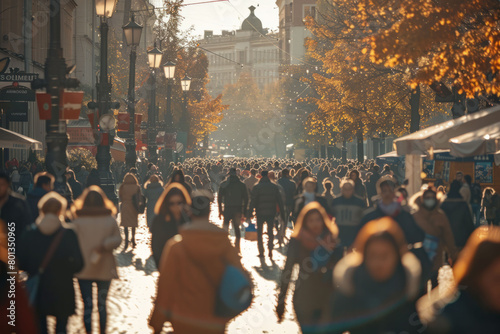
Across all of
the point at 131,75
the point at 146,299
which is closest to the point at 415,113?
the point at 131,75

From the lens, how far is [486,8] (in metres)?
15.8

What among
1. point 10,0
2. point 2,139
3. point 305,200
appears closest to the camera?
point 305,200

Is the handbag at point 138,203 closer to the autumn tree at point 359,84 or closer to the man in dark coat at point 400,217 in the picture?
the man in dark coat at point 400,217

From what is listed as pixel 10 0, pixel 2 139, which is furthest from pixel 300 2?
pixel 2 139

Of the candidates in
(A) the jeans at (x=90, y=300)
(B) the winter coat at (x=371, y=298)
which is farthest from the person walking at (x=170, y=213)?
(B) the winter coat at (x=371, y=298)

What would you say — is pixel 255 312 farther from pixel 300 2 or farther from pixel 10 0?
pixel 300 2

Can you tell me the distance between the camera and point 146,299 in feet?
36.6

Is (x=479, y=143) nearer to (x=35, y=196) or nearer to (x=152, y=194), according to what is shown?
(x=152, y=194)

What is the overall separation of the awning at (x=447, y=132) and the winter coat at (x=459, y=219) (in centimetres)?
639

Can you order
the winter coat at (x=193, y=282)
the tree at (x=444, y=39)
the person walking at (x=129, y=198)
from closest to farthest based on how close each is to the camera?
the winter coat at (x=193, y=282) < the tree at (x=444, y=39) < the person walking at (x=129, y=198)

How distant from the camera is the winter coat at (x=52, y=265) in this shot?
269 inches

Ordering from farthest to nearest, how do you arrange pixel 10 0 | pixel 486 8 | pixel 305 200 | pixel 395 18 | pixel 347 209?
pixel 10 0 → pixel 395 18 → pixel 486 8 → pixel 305 200 → pixel 347 209

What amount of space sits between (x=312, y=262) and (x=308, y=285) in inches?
8.2

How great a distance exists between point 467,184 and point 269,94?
116 metres
